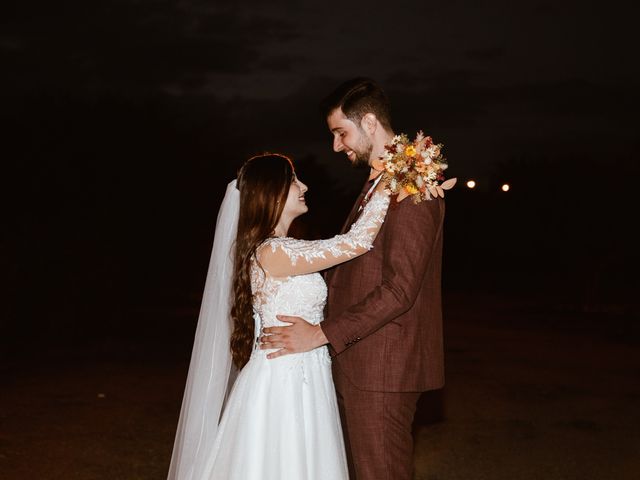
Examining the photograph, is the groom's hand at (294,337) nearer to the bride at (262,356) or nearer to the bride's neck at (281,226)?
the bride at (262,356)

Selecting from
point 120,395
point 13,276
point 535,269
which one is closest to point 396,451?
point 120,395

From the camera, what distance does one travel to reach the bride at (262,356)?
3.58 m

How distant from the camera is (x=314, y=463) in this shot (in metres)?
3.60

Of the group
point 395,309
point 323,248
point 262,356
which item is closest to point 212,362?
point 262,356

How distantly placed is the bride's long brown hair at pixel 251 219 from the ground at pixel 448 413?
249cm

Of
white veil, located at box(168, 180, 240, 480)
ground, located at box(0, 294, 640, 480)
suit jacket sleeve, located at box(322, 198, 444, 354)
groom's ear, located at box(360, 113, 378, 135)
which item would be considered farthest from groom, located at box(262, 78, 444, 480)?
ground, located at box(0, 294, 640, 480)

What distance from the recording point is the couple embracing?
10.8 feet

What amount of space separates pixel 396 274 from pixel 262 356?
943mm

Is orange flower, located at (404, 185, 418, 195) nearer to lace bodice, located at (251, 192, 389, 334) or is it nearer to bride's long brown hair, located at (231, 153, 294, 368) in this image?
lace bodice, located at (251, 192, 389, 334)

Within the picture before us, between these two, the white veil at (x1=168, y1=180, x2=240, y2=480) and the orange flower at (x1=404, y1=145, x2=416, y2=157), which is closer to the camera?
the orange flower at (x1=404, y1=145, x2=416, y2=157)

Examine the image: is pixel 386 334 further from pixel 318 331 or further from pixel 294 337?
pixel 294 337

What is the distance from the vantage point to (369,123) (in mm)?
3666

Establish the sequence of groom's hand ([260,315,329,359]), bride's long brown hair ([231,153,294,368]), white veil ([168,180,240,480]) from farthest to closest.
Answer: white veil ([168,180,240,480])
bride's long brown hair ([231,153,294,368])
groom's hand ([260,315,329,359])

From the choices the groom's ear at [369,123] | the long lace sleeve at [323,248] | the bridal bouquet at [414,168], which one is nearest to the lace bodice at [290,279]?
the long lace sleeve at [323,248]
